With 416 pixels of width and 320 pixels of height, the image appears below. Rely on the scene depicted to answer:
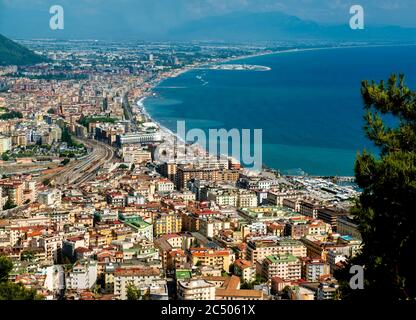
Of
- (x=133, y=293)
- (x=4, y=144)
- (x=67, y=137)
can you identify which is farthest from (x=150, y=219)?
(x=67, y=137)

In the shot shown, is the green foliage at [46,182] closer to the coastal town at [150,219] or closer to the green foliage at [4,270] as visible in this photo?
the coastal town at [150,219]

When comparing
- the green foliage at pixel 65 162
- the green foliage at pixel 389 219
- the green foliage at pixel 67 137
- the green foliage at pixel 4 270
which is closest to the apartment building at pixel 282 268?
the green foliage at pixel 4 270

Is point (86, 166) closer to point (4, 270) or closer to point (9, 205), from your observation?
point (9, 205)

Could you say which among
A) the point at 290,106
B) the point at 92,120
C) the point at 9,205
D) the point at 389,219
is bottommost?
the point at 9,205

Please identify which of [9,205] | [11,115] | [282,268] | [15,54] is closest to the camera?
[282,268]
